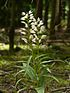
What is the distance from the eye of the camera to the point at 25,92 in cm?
365

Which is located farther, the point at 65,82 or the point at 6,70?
the point at 6,70

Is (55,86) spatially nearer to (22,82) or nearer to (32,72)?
(22,82)

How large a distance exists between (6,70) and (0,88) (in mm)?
1030

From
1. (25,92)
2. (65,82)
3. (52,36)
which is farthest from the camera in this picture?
(52,36)

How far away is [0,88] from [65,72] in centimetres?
136

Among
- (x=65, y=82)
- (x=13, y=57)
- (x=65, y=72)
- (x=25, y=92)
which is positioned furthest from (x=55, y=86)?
(x=13, y=57)

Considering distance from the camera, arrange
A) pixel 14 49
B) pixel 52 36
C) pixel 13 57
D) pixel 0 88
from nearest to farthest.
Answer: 1. pixel 0 88
2. pixel 13 57
3. pixel 14 49
4. pixel 52 36

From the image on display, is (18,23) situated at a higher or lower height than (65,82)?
higher

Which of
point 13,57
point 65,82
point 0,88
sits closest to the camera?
point 0,88

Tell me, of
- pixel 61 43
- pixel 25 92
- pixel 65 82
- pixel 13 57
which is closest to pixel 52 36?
pixel 61 43

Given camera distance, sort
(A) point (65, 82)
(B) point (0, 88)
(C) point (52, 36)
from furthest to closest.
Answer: (C) point (52, 36) < (A) point (65, 82) < (B) point (0, 88)

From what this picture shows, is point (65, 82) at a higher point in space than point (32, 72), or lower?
lower

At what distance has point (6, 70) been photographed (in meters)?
4.95

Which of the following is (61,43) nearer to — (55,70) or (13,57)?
(13,57)
